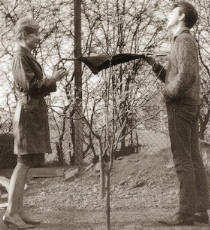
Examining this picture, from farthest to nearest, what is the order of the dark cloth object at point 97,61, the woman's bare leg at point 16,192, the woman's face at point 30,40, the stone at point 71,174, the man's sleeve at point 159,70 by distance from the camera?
1. the stone at point 71,174
2. the man's sleeve at point 159,70
3. the woman's face at point 30,40
4. the woman's bare leg at point 16,192
5. the dark cloth object at point 97,61

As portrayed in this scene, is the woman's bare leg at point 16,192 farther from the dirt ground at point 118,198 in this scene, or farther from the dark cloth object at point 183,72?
the dark cloth object at point 183,72

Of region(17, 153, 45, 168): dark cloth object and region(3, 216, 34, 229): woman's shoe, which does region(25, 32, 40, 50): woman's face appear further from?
region(3, 216, 34, 229): woman's shoe

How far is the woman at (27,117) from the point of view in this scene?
4.79 meters

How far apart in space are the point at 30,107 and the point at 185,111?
1519mm

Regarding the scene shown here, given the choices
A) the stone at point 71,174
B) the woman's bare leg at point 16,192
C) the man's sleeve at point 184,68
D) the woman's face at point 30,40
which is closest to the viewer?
the man's sleeve at point 184,68

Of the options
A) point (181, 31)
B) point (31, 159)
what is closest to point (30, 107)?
point (31, 159)

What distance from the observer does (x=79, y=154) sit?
32.9 ft

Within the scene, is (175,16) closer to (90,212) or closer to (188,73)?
(188,73)

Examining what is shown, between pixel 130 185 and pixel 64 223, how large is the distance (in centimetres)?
285

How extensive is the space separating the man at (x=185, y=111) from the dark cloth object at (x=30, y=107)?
1.19 m

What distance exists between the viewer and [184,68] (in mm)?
4590

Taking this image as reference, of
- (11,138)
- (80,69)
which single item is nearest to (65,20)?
(80,69)

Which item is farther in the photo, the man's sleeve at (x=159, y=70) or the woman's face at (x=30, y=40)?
the man's sleeve at (x=159, y=70)

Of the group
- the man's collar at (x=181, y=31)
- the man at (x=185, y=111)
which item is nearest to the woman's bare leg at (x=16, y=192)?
the man at (x=185, y=111)
